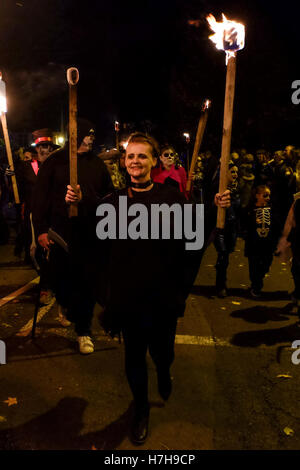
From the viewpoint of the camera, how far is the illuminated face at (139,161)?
3.09m

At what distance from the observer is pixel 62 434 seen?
3.21m

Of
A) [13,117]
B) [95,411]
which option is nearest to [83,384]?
[95,411]

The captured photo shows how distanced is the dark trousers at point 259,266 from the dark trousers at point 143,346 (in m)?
3.56

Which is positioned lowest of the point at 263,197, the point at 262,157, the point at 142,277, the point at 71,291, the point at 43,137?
the point at 71,291

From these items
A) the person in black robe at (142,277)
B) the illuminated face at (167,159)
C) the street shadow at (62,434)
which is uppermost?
the illuminated face at (167,159)

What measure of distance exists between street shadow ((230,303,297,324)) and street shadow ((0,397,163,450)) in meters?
2.72

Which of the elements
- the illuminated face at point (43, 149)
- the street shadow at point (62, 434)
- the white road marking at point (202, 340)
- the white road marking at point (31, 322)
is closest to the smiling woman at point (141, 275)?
the street shadow at point (62, 434)

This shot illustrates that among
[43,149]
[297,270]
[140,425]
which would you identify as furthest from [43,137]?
[140,425]

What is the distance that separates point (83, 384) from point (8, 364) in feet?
3.01

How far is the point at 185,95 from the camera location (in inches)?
1105

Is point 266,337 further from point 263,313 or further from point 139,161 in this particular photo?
point 139,161

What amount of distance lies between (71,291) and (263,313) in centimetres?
290

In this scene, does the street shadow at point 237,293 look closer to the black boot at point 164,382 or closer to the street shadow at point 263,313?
the street shadow at point 263,313

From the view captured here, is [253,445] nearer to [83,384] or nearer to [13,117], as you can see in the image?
[83,384]
